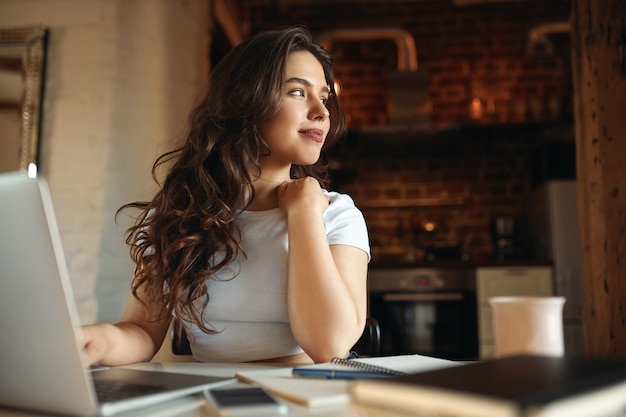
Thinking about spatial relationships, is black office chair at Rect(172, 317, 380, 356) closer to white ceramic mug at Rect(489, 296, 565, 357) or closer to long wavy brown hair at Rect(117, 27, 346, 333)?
long wavy brown hair at Rect(117, 27, 346, 333)

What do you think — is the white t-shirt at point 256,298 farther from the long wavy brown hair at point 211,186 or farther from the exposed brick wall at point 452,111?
the exposed brick wall at point 452,111

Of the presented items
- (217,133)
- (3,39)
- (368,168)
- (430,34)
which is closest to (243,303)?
(217,133)

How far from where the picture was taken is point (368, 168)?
483cm

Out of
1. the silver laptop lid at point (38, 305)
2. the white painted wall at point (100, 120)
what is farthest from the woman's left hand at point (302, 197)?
the white painted wall at point (100, 120)

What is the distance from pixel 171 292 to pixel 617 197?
141 cm

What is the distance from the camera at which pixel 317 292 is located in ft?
3.53

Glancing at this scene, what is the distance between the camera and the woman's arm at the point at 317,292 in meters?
1.07

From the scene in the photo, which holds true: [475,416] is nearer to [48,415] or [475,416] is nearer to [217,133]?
[48,415]

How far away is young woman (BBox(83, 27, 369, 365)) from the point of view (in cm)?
110

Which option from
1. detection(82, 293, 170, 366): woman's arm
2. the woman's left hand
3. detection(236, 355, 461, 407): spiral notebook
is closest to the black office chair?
detection(82, 293, 170, 366): woman's arm

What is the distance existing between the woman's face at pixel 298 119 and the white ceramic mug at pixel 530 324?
30.4 inches

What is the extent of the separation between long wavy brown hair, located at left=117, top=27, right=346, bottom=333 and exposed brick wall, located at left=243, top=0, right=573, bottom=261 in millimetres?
3218

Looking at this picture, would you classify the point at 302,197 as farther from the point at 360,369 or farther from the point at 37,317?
the point at 37,317

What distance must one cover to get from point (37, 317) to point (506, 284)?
148 inches
